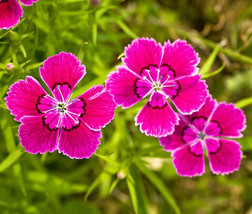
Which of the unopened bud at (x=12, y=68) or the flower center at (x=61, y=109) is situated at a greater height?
the unopened bud at (x=12, y=68)

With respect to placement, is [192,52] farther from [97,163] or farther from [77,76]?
[97,163]

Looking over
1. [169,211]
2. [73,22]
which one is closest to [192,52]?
[73,22]

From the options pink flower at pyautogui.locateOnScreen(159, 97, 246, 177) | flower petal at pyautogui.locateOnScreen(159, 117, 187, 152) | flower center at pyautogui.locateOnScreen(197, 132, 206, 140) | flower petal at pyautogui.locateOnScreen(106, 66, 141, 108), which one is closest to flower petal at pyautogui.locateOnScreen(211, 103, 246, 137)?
pink flower at pyautogui.locateOnScreen(159, 97, 246, 177)

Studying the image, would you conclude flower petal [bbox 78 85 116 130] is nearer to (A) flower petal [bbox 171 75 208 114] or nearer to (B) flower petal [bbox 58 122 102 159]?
(B) flower petal [bbox 58 122 102 159]

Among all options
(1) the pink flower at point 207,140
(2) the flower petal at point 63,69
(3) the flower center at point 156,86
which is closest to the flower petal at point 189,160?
(1) the pink flower at point 207,140

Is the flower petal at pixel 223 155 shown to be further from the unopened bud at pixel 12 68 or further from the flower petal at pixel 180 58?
the unopened bud at pixel 12 68

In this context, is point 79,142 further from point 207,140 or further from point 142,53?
point 207,140
